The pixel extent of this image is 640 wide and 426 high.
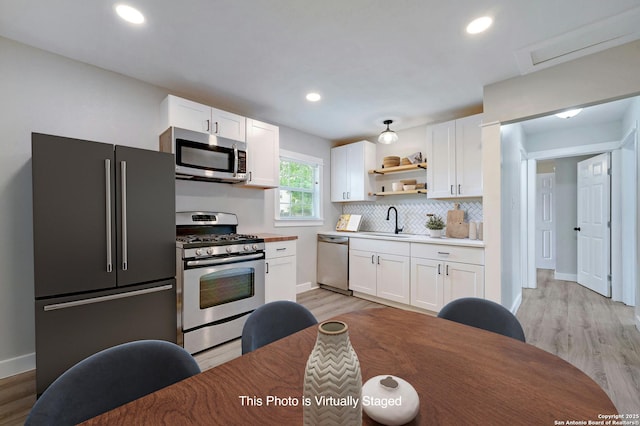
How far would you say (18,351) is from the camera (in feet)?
6.99

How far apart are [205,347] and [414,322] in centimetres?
201

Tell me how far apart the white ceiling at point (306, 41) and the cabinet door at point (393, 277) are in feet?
6.42

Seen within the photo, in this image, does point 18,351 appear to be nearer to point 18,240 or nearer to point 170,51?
point 18,240

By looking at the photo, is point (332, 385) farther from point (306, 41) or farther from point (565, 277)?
point (565, 277)

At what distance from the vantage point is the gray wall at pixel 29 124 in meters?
2.10

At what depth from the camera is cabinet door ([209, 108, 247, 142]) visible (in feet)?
9.70

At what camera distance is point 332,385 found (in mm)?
531

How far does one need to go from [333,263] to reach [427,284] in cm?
147

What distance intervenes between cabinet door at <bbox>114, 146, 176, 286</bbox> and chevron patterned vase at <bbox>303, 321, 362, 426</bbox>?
212 cm

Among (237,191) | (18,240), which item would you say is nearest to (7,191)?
(18,240)

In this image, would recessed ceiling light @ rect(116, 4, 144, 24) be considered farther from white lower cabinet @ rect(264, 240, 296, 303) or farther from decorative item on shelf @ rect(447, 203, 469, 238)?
decorative item on shelf @ rect(447, 203, 469, 238)

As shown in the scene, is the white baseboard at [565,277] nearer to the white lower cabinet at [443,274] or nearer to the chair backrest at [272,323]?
the white lower cabinet at [443,274]

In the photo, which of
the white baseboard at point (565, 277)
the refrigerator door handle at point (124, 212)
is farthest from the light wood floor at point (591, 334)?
the refrigerator door handle at point (124, 212)

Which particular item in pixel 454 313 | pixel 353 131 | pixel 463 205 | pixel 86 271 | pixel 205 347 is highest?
pixel 353 131
